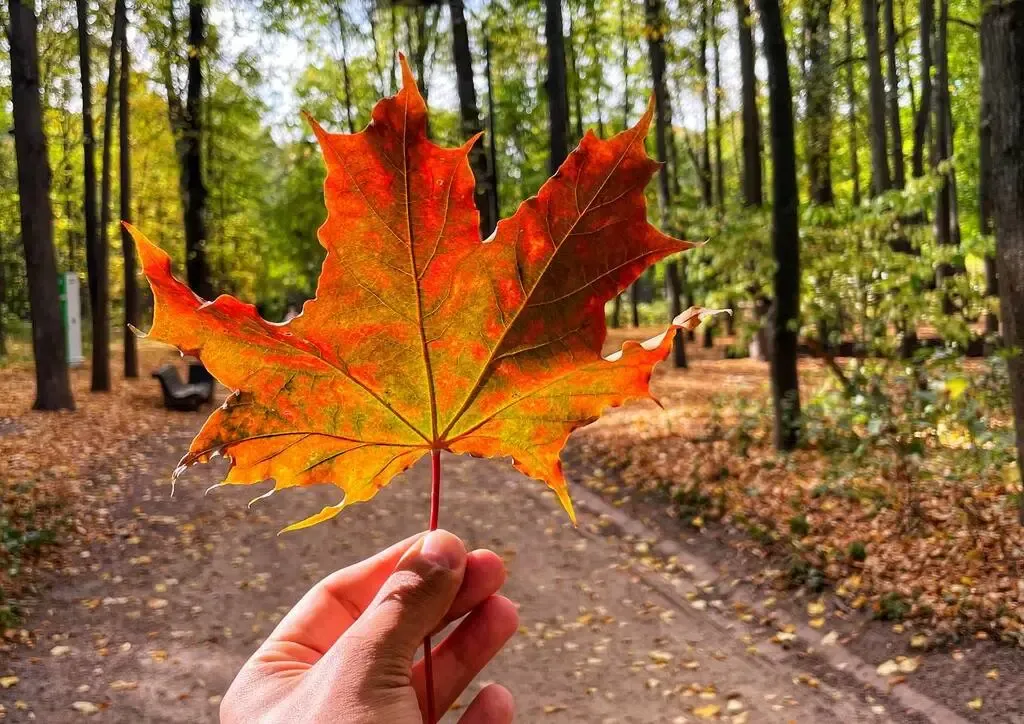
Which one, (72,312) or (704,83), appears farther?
(72,312)

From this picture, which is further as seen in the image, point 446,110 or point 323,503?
point 446,110

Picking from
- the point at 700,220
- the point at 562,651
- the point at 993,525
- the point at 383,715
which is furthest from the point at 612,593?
the point at 383,715

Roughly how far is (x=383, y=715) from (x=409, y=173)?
0.78 m

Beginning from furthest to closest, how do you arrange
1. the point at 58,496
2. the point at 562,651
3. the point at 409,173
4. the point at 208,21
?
the point at 208,21 → the point at 58,496 → the point at 562,651 → the point at 409,173

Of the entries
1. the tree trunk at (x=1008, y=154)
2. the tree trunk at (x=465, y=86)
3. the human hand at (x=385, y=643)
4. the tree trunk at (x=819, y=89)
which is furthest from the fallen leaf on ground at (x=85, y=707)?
the tree trunk at (x=819, y=89)

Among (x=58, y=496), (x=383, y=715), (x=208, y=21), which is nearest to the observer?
(x=383, y=715)

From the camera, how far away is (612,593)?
6406 millimetres

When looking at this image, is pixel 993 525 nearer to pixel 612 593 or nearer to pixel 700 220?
pixel 612 593

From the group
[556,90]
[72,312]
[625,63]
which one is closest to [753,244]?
[556,90]

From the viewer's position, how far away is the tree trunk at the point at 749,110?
1233cm

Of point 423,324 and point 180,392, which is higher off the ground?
point 423,324

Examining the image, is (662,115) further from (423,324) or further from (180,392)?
(423,324)

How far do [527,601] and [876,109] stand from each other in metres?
11.8

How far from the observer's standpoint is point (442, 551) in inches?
48.1
